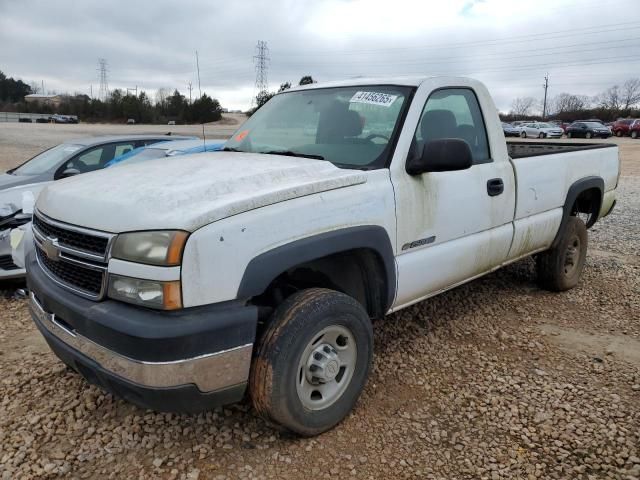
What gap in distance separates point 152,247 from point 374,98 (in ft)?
6.08

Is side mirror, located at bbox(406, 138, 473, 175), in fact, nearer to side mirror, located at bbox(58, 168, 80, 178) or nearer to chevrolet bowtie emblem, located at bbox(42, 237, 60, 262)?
chevrolet bowtie emblem, located at bbox(42, 237, 60, 262)

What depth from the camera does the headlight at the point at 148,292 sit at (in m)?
2.13

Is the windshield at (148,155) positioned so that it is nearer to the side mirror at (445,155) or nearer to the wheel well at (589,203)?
the side mirror at (445,155)

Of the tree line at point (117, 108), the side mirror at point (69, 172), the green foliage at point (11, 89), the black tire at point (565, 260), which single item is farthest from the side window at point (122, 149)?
the green foliage at point (11, 89)

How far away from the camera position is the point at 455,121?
3.64m

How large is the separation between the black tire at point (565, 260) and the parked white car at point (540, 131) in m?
41.1

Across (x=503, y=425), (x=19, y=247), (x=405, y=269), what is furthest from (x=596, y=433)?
(x=19, y=247)

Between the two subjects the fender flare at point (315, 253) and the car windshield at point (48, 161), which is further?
the car windshield at point (48, 161)

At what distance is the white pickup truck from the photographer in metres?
2.17

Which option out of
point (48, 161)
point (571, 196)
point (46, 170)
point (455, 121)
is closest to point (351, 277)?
point (455, 121)

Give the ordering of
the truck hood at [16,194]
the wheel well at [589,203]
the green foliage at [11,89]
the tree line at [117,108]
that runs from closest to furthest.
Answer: the wheel well at [589,203]
the truck hood at [16,194]
the tree line at [117,108]
the green foliage at [11,89]

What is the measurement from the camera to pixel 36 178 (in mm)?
6633

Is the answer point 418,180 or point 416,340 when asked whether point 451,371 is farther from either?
point 418,180

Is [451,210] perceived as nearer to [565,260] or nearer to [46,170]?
[565,260]
